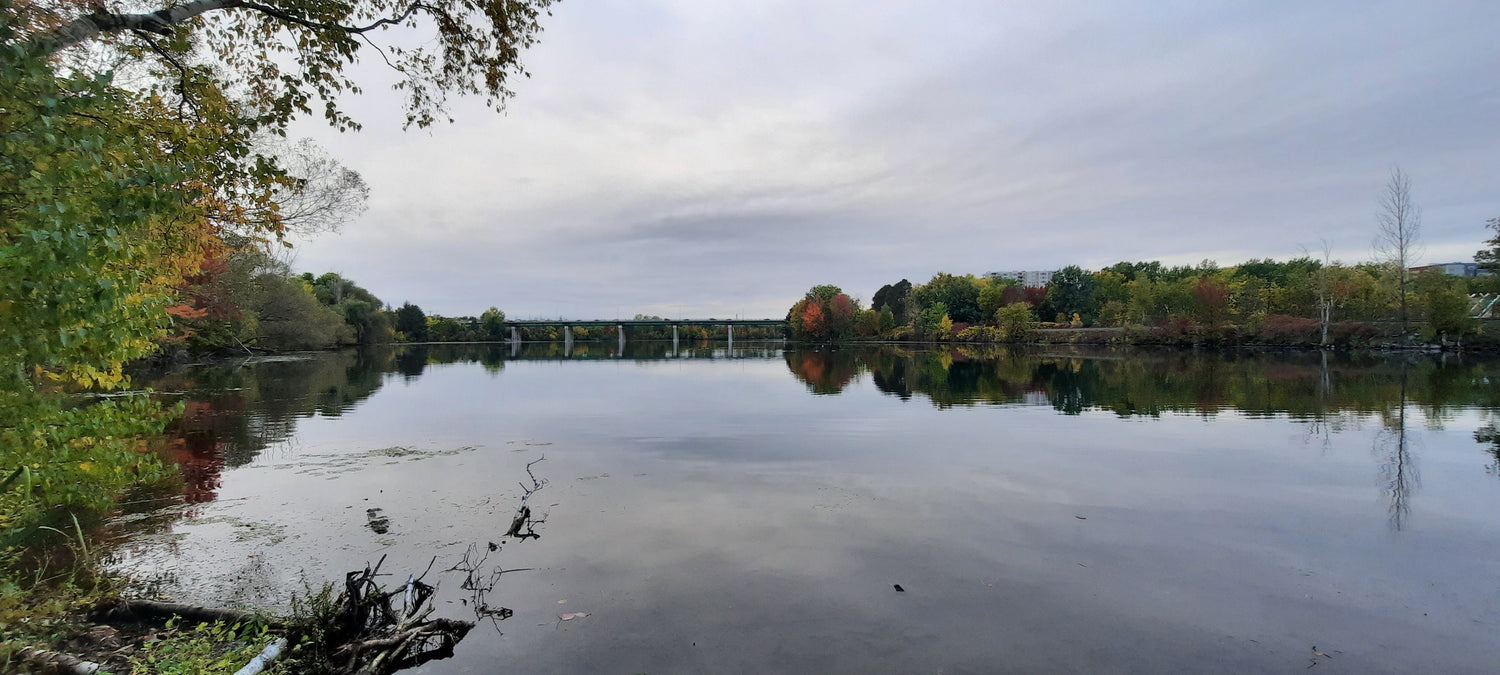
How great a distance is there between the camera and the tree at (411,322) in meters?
130

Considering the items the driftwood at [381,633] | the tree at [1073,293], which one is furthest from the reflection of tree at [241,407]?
the tree at [1073,293]

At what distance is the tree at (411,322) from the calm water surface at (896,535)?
119881 mm

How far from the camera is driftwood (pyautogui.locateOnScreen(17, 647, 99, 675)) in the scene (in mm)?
4904

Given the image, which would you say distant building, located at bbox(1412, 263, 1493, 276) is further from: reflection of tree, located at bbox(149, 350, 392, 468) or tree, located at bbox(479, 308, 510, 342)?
tree, located at bbox(479, 308, 510, 342)

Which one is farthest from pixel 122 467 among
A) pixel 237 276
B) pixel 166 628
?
pixel 237 276

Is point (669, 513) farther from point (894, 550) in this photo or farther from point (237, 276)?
point (237, 276)

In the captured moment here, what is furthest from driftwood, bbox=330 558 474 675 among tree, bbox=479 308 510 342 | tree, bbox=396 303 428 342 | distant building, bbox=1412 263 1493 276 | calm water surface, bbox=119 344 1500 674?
tree, bbox=479 308 510 342

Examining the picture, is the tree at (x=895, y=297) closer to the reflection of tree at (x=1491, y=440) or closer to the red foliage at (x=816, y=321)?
the red foliage at (x=816, y=321)

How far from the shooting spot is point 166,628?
604 centimetres

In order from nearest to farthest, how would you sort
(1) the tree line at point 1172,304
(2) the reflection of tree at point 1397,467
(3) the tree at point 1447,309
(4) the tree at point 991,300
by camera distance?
(2) the reflection of tree at point 1397,467, (3) the tree at point 1447,309, (1) the tree line at point 1172,304, (4) the tree at point 991,300

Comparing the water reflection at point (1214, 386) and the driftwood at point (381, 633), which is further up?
the driftwood at point (381, 633)

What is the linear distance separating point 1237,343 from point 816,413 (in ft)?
230

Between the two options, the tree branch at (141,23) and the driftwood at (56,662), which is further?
the tree branch at (141,23)

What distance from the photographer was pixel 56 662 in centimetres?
496
